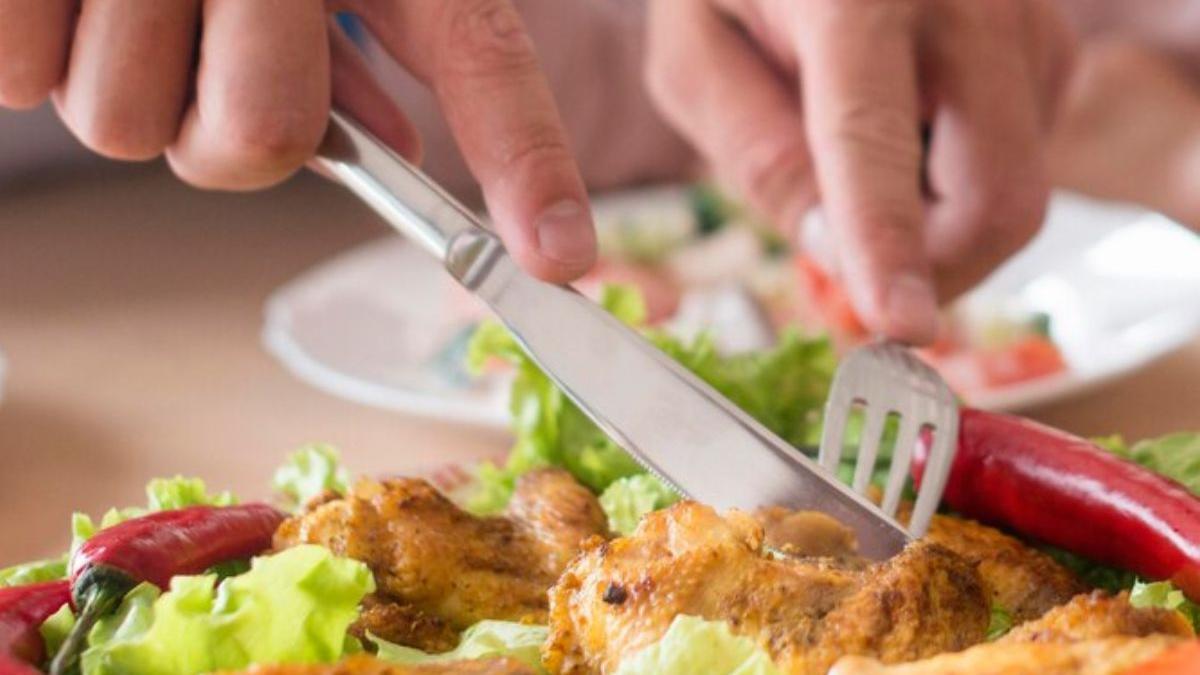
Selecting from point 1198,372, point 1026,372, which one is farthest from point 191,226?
point 1198,372

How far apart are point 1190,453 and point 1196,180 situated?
259 centimetres

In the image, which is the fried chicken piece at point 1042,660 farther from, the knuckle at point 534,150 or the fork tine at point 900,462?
the knuckle at point 534,150

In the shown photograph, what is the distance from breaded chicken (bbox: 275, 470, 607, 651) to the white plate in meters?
1.16

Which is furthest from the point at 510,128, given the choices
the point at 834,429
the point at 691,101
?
the point at 691,101

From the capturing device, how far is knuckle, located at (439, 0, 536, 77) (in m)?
1.65

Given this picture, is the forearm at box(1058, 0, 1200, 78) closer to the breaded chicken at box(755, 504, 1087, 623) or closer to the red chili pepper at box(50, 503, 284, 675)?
the breaded chicken at box(755, 504, 1087, 623)

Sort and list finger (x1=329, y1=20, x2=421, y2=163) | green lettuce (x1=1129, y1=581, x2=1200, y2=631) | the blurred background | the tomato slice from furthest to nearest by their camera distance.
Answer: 1. the tomato slice
2. the blurred background
3. finger (x1=329, y1=20, x2=421, y2=163)
4. green lettuce (x1=1129, y1=581, x2=1200, y2=631)

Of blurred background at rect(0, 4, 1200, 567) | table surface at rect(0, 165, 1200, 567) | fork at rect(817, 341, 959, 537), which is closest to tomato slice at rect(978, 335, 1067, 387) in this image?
blurred background at rect(0, 4, 1200, 567)

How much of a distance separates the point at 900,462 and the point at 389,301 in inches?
87.0

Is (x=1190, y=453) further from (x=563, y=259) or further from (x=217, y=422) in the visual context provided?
(x=217, y=422)

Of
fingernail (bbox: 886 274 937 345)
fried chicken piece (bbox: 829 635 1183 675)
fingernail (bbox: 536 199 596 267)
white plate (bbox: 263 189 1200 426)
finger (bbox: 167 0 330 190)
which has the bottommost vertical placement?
white plate (bbox: 263 189 1200 426)

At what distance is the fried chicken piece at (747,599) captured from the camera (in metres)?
1.19

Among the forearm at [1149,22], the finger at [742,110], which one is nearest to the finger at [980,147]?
the finger at [742,110]

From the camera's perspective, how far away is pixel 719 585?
1229 millimetres
